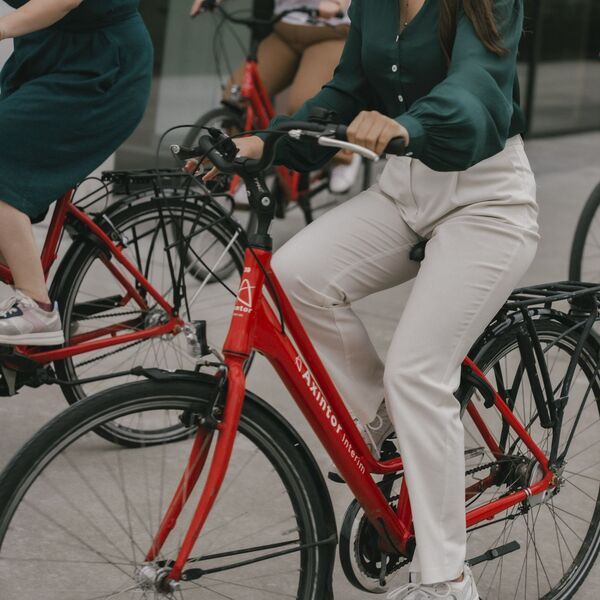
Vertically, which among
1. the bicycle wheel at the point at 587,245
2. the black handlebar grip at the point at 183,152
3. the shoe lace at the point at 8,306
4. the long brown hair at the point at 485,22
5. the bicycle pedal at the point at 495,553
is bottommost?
the bicycle pedal at the point at 495,553

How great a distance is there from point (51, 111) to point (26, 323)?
2.17 feet

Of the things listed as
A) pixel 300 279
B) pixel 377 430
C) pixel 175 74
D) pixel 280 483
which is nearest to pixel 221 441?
pixel 280 483

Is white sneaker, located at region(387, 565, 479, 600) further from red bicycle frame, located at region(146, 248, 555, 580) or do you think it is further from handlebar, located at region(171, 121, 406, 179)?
handlebar, located at region(171, 121, 406, 179)

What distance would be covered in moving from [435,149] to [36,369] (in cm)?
179

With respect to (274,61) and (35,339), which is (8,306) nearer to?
(35,339)

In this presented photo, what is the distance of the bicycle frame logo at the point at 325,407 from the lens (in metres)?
2.60

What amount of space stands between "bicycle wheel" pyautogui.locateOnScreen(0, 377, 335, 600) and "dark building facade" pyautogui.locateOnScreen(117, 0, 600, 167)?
507 centimetres

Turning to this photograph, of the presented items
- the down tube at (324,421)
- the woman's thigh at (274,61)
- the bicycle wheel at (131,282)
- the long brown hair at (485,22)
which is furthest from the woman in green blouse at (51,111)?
the woman's thigh at (274,61)

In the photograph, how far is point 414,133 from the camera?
2.34 m

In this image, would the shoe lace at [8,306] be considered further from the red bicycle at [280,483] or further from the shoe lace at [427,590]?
the shoe lace at [427,590]

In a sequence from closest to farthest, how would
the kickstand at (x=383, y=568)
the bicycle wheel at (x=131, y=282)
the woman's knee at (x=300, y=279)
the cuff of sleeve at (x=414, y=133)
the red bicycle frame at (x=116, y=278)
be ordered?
the cuff of sleeve at (x=414, y=133) → the woman's knee at (x=300, y=279) → the kickstand at (x=383, y=568) → the red bicycle frame at (x=116, y=278) → the bicycle wheel at (x=131, y=282)

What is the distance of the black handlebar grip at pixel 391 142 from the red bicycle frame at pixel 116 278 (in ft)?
5.91

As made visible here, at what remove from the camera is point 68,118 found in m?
3.76

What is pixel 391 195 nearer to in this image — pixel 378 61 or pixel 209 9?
pixel 378 61
